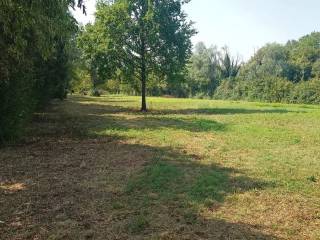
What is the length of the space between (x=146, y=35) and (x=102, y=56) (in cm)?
386

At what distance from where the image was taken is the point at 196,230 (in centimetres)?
723

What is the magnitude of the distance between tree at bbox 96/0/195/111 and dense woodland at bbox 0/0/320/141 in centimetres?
8

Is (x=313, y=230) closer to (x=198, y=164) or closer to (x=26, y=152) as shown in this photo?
(x=198, y=164)

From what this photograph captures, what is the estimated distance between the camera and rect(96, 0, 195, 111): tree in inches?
1340

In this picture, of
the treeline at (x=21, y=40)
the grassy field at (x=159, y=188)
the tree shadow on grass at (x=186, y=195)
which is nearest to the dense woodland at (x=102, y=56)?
the treeline at (x=21, y=40)

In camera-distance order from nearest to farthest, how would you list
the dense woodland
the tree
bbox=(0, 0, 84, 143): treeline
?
bbox=(0, 0, 84, 143): treeline < the dense woodland < the tree

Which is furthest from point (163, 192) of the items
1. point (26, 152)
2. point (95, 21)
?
point (95, 21)

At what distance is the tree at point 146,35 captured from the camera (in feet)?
112

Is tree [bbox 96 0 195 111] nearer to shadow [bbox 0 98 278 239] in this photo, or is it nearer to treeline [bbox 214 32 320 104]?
shadow [bbox 0 98 278 239]

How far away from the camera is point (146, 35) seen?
113ft

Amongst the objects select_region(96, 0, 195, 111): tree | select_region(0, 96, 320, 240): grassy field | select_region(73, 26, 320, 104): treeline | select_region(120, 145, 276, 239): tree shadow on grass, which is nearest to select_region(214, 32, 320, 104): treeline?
select_region(73, 26, 320, 104): treeline

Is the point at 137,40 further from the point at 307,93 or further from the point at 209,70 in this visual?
the point at 209,70

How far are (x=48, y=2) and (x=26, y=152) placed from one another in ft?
21.2

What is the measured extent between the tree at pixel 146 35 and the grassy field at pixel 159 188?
58.6ft
